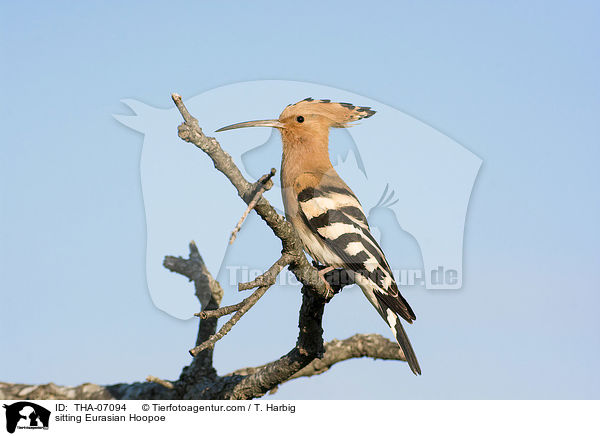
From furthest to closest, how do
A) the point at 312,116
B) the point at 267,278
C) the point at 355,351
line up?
the point at 355,351 → the point at 312,116 → the point at 267,278

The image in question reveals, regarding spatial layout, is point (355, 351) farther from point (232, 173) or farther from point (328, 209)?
point (232, 173)

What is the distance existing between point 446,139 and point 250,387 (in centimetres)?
175

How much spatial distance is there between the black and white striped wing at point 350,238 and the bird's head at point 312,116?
15.5 inches

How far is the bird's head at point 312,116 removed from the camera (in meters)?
3.13

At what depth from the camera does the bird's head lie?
313 centimetres

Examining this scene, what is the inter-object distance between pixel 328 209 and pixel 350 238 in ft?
0.62

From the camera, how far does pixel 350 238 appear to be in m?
2.80

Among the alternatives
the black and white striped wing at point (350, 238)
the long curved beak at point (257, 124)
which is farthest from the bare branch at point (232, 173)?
the long curved beak at point (257, 124)

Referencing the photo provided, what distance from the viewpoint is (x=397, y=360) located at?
3.65m
